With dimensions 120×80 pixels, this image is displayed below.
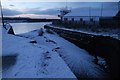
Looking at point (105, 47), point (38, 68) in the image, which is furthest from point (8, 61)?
point (105, 47)

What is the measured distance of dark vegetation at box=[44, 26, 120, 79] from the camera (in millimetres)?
19703

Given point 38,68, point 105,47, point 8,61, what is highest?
point 38,68

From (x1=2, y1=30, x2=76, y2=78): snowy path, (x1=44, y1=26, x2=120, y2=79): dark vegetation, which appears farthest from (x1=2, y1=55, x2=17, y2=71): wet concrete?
(x1=44, y1=26, x2=120, y2=79): dark vegetation

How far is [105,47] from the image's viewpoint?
985 inches

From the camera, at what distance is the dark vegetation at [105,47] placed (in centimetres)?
1970

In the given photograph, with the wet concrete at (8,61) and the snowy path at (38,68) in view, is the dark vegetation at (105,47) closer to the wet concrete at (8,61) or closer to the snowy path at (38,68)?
the snowy path at (38,68)

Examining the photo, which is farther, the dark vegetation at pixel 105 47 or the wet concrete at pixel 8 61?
the dark vegetation at pixel 105 47

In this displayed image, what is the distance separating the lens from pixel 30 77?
12.1 m

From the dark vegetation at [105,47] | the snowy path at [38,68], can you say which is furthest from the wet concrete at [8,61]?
the dark vegetation at [105,47]

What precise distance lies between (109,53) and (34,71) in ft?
37.9

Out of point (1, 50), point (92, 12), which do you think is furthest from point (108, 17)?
point (1, 50)

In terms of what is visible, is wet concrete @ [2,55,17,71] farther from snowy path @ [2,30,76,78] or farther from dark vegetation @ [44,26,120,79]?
dark vegetation @ [44,26,120,79]

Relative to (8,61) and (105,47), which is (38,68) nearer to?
(8,61)

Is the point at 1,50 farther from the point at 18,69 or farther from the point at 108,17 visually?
the point at 108,17
